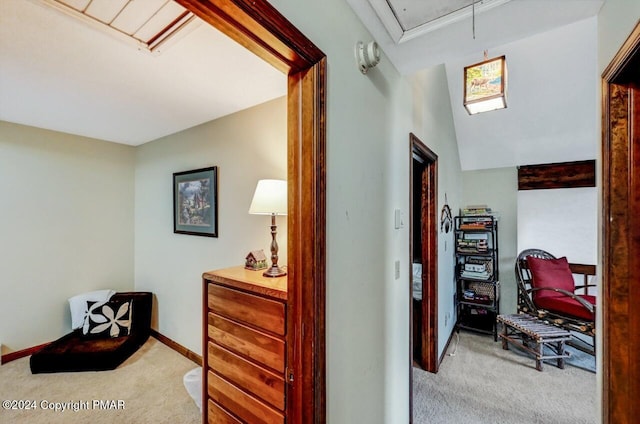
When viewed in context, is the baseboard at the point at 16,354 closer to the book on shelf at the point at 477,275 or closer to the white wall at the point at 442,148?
the white wall at the point at 442,148

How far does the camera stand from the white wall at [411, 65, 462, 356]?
2.18 meters

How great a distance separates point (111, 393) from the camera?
220cm

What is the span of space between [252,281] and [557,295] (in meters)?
3.28

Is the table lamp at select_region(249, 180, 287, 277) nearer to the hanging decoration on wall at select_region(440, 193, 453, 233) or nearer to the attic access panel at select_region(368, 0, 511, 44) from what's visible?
the attic access panel at select_region(368, 0, 511, 44)

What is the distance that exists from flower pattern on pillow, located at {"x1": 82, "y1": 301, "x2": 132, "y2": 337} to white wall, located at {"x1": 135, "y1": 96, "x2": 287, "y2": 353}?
32 cm

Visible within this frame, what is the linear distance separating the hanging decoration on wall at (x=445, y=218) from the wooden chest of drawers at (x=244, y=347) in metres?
2.05

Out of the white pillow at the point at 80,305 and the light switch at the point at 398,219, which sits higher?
the light switch at the point at 398,219

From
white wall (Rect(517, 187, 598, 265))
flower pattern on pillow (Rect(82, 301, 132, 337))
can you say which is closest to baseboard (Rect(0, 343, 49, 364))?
flower pattern on pillow (Rect(82, 301, 132, 337))

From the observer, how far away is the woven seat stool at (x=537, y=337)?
8.35 ft

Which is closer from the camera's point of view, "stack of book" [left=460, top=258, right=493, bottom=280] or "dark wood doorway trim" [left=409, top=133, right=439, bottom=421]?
"dark wood doorway trim" [left=409, top=133, right=439, bottom=421]

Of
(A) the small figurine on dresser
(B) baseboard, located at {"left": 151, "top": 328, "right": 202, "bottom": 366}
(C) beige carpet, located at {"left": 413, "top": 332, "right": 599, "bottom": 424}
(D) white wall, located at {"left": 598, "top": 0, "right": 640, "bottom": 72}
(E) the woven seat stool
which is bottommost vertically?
(C) beige carpet, located at {"left": 413, "top": 332, "right": 599, "bottom": 424}

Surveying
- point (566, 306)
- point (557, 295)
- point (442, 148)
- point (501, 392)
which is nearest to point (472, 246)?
point (557, 295)

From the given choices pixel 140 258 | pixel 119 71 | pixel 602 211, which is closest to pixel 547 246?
pixel 602 211

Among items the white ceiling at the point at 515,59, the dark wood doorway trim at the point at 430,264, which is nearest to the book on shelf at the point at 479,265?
the dark wood doorway trim at the point at 430,264
